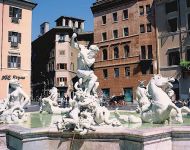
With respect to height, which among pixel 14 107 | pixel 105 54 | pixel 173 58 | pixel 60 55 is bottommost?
pixel 14 107

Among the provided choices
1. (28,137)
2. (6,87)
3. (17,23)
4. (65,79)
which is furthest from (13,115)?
(65,79)

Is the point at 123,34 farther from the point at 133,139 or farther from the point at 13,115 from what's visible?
the point at 133,139

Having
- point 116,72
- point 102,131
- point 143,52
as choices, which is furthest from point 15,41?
point 102,131

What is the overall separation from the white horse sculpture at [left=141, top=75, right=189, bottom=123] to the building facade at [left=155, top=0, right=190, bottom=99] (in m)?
28.9

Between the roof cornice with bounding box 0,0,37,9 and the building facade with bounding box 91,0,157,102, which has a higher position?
the roof cornice with bounding box 0,0,37,9

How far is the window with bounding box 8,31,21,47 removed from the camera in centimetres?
3794

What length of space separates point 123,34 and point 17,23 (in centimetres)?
1495

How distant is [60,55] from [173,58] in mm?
25198

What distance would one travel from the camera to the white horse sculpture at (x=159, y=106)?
733cm

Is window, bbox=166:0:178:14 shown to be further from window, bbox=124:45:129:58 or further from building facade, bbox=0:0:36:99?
building facade, bbox=0:0:36:99

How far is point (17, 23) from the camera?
3888 centimetres

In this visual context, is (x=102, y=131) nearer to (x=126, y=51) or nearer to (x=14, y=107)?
(x=14, y=107)

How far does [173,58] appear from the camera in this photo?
126 ft

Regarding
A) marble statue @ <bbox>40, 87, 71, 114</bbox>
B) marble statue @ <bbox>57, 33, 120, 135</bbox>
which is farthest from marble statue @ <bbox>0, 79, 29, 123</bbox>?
marble statue @ <bbox>40, 87, 71, 114</bbox>
